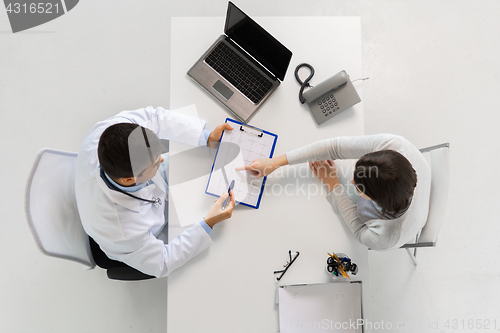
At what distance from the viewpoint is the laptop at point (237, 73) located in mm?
1272

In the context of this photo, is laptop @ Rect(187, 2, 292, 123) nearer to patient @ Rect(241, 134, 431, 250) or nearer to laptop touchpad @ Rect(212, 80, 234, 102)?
laptop touchpad @ Rect(212, 80, 234, 102)

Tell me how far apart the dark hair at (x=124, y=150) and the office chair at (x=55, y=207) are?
323mm

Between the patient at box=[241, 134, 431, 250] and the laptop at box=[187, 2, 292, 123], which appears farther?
the laptop at box=[187, 2, 292, 123]

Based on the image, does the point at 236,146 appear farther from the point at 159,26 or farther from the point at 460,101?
the point at 460,101

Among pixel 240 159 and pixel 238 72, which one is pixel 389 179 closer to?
pixel 240 159

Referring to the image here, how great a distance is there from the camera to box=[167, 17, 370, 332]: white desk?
1.18 metres

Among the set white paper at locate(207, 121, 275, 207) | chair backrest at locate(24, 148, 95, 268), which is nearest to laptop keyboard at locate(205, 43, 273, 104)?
white paper at locate(207, 121, 275, 207)

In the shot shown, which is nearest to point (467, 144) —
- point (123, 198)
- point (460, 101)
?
point (460, 101)

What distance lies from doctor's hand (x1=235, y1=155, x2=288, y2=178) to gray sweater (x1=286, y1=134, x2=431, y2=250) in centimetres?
4

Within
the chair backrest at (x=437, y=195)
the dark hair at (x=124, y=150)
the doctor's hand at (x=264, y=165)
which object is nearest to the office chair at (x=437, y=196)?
the chair backrest at (x=437, y=195)

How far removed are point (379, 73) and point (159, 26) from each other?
1.49 meters

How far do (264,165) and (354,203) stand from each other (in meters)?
0.38

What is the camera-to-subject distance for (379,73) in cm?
204

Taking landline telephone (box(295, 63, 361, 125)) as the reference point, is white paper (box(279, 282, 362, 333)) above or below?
below
